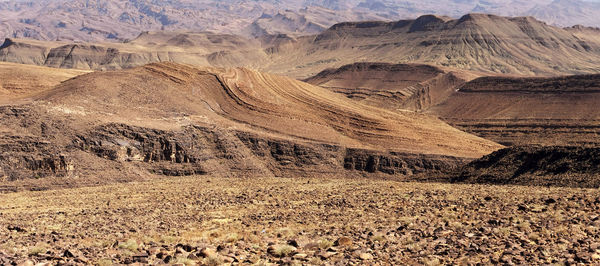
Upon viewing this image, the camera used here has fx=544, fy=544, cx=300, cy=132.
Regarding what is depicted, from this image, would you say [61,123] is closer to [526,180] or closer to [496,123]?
[526,180]

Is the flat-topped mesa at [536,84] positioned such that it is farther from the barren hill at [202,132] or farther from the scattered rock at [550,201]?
the scattered rock at [550,201]

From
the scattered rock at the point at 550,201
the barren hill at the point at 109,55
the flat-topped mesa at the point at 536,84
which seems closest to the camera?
the scattered rock at the point at 550,201

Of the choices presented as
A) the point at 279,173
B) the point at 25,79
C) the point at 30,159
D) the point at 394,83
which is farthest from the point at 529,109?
the point at 30,159

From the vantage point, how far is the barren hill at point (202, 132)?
84.3ft

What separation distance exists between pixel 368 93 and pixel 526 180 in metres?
53.8

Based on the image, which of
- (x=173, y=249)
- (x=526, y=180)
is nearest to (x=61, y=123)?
(x=173, y=249)

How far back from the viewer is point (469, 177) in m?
23.7

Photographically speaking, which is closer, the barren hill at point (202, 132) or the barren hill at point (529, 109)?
the barren hill at point (202, 132)

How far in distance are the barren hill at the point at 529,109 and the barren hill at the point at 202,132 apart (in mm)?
13923

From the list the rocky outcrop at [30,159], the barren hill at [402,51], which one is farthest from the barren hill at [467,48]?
the rocky outcrop at [30,159]

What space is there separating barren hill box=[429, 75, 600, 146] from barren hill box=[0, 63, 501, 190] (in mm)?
13923

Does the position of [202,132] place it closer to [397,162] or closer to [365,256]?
[397,162]

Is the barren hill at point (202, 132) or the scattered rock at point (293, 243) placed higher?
the scattered rock at point (293, 243)

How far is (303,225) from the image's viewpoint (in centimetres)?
1375
